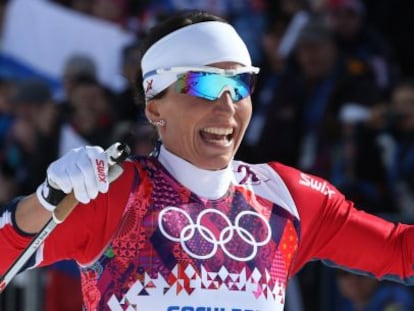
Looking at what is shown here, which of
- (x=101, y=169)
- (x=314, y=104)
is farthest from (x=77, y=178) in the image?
(x=314, y=104)

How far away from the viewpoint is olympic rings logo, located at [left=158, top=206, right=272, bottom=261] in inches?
162

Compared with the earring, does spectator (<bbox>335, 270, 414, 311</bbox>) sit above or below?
below

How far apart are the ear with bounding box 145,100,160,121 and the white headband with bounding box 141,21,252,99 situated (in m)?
0.02

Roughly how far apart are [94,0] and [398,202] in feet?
14.9

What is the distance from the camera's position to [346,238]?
4414 millimetres

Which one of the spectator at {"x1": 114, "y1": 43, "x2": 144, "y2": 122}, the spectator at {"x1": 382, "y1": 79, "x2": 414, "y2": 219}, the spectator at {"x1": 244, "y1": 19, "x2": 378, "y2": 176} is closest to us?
the spectator at {"x1": 382, "y1": 79, "x2": 414, "y2": 219}

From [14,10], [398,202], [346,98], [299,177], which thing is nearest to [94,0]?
[14,10]

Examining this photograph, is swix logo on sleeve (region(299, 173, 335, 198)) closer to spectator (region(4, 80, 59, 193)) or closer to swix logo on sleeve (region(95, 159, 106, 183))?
swix logo on sleeve (region(95, 159, 106, 183))

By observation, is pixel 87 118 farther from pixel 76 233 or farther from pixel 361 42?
pixel 76 233

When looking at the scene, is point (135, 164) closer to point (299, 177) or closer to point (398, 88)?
point (299, 177)

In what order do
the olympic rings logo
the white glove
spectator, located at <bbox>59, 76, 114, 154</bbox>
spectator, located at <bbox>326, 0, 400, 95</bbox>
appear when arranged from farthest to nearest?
1. spectator, located at <bbox>326, 0, 400, 95</bbox>
2. spectator, located at <bbox>59, 76, 114, 154</bbox>
3. the olympic rings logo
4. the white glove

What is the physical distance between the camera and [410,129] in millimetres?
7539

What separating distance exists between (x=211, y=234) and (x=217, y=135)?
1.13ft

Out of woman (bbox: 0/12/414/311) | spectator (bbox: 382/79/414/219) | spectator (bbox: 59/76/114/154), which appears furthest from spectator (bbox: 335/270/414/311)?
woman (bbox: 0/12/414/311)
